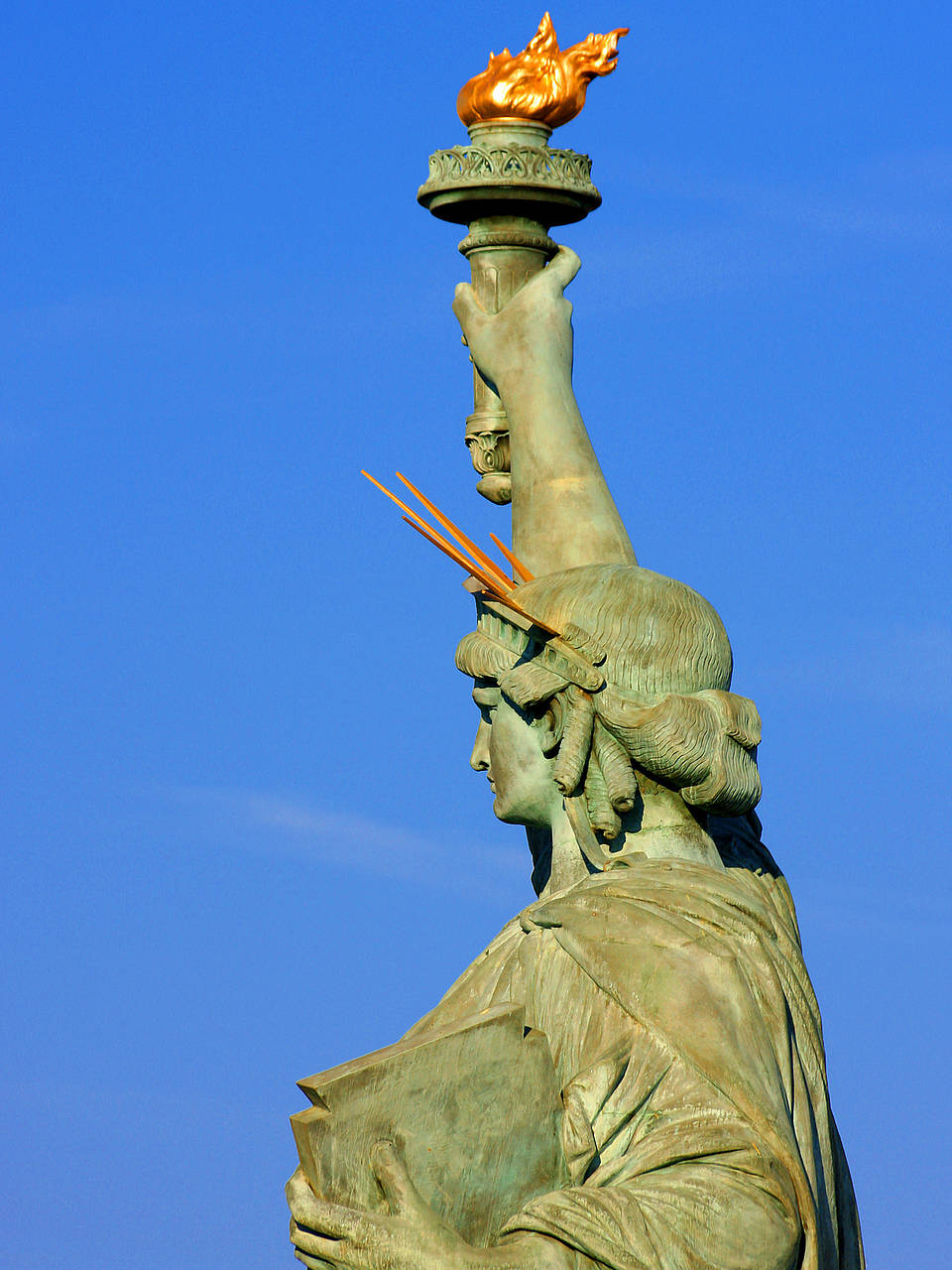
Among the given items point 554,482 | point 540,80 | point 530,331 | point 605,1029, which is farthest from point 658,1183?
point 540,80

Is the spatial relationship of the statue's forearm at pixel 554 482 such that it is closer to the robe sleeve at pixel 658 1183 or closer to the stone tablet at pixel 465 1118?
the stone tablet at pixel 465 1118

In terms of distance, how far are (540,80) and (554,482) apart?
180 cm

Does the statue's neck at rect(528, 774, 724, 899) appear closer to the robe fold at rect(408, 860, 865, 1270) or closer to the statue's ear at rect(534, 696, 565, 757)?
the robe fold at rect(408, 860, 865, 1270)

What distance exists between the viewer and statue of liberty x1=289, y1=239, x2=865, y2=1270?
415 inches

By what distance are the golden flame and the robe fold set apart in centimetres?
366

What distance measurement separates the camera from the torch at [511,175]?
13.1 meters

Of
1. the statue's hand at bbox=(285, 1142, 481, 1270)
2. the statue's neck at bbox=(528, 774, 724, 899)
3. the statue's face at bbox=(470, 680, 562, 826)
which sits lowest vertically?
the statue's hand at bbox=(285, 1142, 481, 1270)

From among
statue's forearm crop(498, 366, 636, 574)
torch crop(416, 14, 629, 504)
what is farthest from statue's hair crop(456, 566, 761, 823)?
torch crop(416, 14, 629, 504)

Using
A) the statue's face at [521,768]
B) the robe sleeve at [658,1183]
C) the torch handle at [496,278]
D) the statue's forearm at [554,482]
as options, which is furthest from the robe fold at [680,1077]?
the torch handle at [496,278]

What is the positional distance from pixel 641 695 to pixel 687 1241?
87.6 inches

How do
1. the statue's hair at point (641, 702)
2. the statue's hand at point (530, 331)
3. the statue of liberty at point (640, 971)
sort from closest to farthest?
the statue of liberty at point (640, 971)
the statue's hair at point (641, 702)
the statue's hand at point (530, 331)

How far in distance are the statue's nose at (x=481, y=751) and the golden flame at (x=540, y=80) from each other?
2.86 metres

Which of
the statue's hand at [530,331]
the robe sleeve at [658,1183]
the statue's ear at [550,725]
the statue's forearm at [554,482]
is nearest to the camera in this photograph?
the robe sleeve at [658,1183]

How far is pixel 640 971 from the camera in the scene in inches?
437
